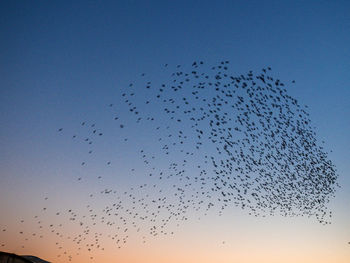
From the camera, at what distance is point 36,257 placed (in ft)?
76.0

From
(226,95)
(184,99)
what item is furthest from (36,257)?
(226,95)

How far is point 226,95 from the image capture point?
16828mm

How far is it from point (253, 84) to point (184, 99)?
12.9ft

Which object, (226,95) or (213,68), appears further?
(226,95)

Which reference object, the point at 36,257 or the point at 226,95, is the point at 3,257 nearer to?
the point at 36,257

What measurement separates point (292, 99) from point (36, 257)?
21.6 meters

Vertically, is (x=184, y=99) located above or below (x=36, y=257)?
above

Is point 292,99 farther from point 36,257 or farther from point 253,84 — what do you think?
point 36,257

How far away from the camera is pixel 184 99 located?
57.0 feet

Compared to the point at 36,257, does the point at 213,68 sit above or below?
above

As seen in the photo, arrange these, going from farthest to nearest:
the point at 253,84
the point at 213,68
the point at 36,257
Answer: the point at 36,257, the point at 253,84, the point at 213,68

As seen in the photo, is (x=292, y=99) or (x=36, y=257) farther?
(x=36, y=257)

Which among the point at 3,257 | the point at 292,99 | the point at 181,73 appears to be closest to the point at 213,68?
the point at 181,73

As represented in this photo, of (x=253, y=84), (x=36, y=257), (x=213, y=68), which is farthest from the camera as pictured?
(x=36, y=257)
